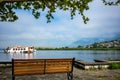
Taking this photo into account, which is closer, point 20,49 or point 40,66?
point 40,66

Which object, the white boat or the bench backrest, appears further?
the white boat

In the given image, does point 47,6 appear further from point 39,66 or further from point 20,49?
point 20,49

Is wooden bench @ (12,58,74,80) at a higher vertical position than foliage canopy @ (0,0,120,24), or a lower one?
lower

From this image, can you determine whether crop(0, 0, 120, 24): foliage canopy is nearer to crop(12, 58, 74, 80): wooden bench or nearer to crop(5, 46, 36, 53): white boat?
crop(12, 58, 74, 80): wooden bench

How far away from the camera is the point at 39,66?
11.8 m

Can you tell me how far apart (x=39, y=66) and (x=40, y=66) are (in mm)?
46

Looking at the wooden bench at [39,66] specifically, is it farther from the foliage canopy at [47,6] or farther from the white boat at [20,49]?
the white boat at [20,49]

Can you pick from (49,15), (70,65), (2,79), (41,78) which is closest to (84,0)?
(49,15)

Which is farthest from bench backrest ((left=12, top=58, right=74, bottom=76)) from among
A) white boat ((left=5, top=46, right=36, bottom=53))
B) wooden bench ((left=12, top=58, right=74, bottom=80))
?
Result: white boat ((left=5, top=46, right=36, bottom=53))

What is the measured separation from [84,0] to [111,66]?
6.70 metres

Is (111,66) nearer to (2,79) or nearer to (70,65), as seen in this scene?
(70,65)

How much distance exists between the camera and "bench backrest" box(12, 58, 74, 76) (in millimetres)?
11242

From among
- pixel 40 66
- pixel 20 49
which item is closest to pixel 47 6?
pixel 40 66

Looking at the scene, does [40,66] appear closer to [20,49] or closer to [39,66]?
[39,66]
